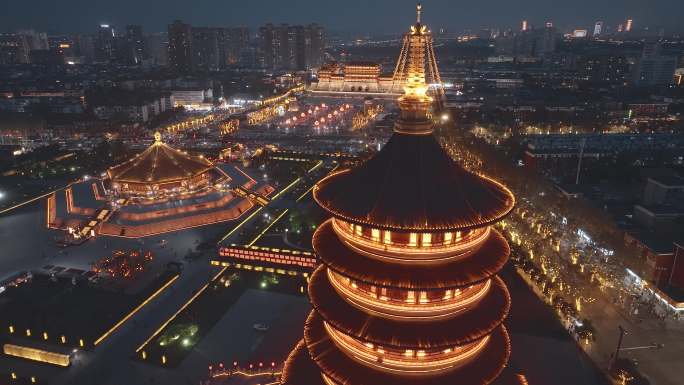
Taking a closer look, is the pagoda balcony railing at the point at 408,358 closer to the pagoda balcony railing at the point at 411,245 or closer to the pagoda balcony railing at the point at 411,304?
the pagoda balcony railing at the point at 411,304

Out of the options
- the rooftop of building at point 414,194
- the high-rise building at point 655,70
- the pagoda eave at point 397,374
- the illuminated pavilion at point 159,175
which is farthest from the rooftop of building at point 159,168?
the high-rise building at point 655,70

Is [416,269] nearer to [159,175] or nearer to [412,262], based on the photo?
[412,262]

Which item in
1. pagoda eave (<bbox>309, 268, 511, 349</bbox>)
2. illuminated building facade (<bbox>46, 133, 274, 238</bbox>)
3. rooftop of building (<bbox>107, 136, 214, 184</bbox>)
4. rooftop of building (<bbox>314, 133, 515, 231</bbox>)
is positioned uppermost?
rooftop of building (<bbox>314, 133, 515, 231</bbox>)

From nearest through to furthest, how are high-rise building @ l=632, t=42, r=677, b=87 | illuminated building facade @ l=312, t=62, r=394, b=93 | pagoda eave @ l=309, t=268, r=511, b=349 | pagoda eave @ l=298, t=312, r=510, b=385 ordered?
1. pagoda eave @ l=309, t=268, r=511, b=349
2. pagoda eave @ l=298, t=312, r=510, b=385
3. illuminated building facade @ l=312, t=62, r=394, b=93
4. high-rise building @ l=632, t=42, r=677, b=87

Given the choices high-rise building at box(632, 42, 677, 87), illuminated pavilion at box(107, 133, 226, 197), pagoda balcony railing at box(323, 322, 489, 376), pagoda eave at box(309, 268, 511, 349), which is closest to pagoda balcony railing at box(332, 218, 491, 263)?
pagoda eave at box(309, 268, 511, 349)

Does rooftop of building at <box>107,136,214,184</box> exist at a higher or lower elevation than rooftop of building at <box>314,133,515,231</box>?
lower

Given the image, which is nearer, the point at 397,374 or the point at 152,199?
the point at 397,374

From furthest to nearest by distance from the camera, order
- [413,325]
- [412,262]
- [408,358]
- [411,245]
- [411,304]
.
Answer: [408,358] < [413,325] < [411,304] < [412,262] < [411,245]

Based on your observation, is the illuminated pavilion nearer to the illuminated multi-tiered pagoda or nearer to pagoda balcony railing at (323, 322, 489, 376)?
the illuminated multi-tiered pagoda

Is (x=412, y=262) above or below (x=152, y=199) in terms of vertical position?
above

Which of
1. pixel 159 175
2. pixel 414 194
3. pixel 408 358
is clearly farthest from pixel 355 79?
pixel 408 358
